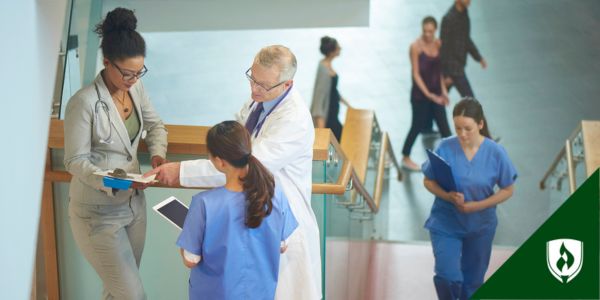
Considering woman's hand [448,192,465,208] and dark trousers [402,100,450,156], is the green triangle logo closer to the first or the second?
woman's hand [448,192,465,208]

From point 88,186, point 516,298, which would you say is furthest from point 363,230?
point 88,186

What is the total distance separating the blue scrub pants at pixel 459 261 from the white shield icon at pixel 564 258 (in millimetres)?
1625

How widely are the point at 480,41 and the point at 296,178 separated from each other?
9.28 meters

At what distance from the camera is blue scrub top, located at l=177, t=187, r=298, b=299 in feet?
13.3

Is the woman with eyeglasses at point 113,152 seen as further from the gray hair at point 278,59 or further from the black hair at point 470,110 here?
the black hair at point 470,110

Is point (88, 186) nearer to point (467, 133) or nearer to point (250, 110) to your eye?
point (250, 110)

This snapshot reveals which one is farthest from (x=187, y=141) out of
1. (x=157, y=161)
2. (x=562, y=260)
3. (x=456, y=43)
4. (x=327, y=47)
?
(x=456, y=43)

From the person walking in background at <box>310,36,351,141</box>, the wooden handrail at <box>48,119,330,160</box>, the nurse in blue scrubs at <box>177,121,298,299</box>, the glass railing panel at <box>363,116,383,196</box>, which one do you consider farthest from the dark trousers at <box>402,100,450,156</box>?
the nurse in blue scrubs at <box>177,121,298,299</box>

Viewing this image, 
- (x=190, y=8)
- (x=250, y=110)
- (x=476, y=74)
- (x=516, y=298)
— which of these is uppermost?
(x=190, y=8)

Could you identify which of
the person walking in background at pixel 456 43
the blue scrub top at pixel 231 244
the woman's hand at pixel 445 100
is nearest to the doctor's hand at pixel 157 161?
the blue scrub top at pixel 231 244

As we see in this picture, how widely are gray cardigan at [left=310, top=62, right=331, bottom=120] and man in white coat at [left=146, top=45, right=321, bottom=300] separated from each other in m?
6.18

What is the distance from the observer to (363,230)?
27.9 feet

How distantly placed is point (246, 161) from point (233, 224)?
25 cm

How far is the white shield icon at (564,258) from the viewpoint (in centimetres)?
466
